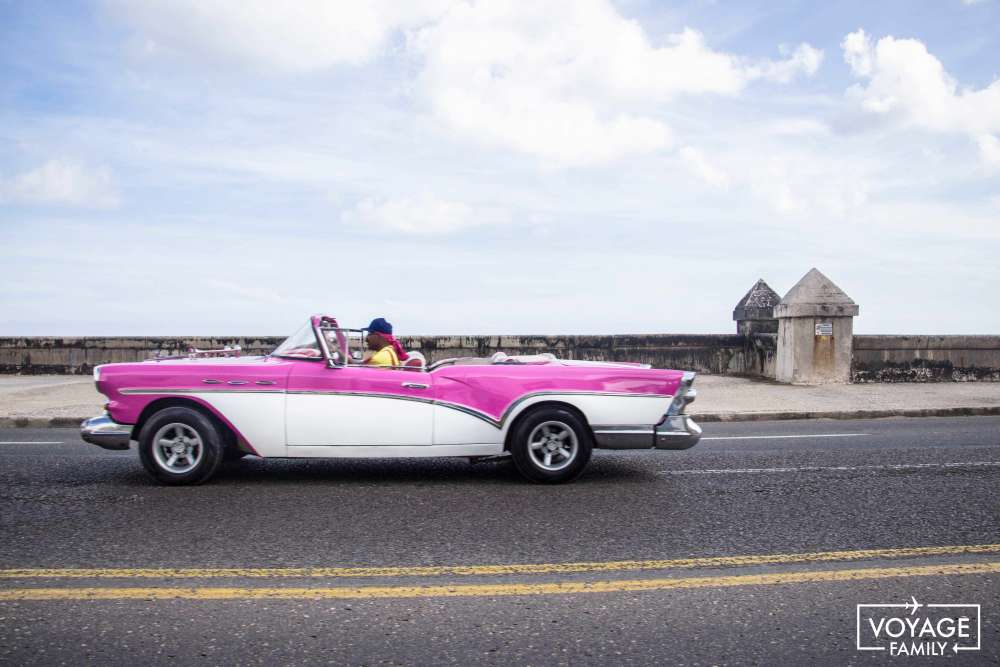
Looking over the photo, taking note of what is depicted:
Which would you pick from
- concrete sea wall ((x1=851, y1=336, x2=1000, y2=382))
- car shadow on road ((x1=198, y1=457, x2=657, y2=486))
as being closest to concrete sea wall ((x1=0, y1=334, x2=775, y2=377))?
concrete sea wall ((x1=851, y1=336, x2=1000, y2=382))

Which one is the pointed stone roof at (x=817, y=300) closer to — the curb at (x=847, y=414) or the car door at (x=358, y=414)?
the curb at (x=847, y=414)

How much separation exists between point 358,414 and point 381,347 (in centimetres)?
100

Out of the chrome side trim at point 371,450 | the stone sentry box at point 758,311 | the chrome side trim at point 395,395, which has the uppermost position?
the stone sentry box at point 758,311

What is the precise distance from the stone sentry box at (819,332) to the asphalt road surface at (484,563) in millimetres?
8979

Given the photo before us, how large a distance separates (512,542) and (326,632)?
5.38 ft

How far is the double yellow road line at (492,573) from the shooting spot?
3906mm

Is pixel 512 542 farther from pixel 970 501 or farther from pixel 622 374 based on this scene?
pixel 970 501

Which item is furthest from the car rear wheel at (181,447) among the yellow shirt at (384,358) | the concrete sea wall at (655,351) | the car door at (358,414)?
the concrete sea wall at (655,351)

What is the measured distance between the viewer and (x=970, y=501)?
604 centimetres

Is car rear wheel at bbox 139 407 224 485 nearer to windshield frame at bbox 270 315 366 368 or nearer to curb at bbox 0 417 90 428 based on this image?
windshield frame at bbox 270 315 366 368

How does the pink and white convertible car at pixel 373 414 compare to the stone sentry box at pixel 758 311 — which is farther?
Result: the stone sentry box at pixel 758 311

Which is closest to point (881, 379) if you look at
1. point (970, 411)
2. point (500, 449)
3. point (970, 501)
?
point (970, 411)

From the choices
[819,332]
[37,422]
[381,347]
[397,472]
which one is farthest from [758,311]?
[37,422]

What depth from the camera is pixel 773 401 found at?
530 inches
